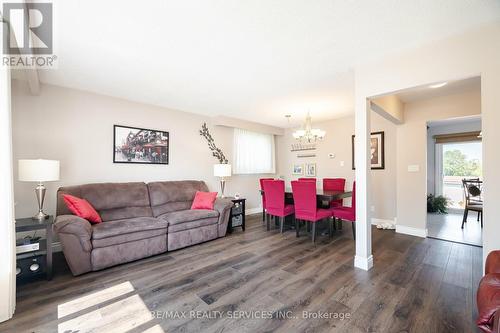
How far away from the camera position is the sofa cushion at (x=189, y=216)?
3.06m

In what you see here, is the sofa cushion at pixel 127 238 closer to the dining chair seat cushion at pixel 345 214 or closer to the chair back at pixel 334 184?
the dining chair seat cushion at pixel 345 214

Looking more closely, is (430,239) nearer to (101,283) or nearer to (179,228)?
(179,228)

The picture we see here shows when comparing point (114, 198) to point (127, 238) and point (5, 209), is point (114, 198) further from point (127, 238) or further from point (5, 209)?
point (5, 209)

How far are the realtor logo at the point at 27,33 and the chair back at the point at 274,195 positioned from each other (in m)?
3.30

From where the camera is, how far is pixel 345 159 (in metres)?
4.95

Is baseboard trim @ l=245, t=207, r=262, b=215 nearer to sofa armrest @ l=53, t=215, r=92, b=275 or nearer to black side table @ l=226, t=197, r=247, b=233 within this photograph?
black side table @ l=226, t=197, r=247, b=233

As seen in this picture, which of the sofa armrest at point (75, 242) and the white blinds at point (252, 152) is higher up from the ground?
the white blinds at point (252, 152)

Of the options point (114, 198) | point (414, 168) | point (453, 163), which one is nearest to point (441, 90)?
point (414, 168)

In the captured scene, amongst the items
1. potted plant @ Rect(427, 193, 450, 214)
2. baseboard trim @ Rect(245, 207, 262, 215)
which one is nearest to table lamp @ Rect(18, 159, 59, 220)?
baseboard trim @ Rect(245, 207, 262, 215)

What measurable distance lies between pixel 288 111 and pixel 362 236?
2.83 meters

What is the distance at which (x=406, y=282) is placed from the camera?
2158mm

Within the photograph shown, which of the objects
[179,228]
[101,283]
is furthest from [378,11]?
[101,283]

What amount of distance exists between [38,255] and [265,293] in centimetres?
237

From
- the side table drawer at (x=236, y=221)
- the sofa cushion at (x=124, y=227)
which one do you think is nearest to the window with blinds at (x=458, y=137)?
the side table drawer at (x=236, y=221)
